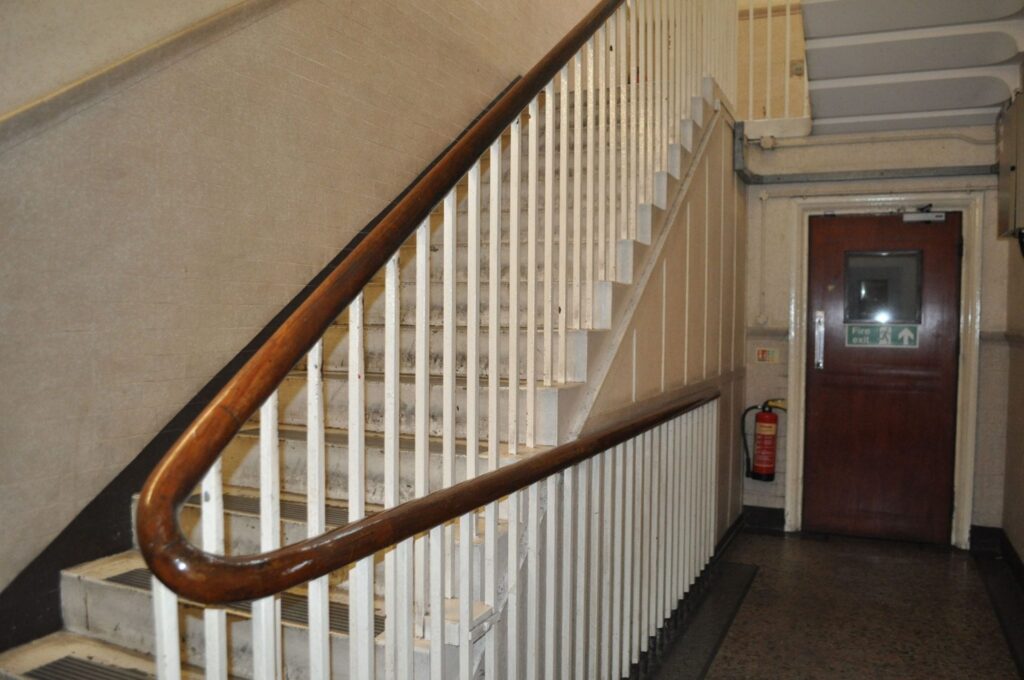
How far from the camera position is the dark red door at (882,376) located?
438 cm

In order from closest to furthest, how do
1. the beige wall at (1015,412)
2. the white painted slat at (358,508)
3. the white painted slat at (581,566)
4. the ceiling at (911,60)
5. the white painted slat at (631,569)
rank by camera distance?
the white painted slat at (358,508)
the white painted slat at (581,566)
the white painted slat at (631,569)
the ceiling at (911,60)
the beige wall at (1015,412)

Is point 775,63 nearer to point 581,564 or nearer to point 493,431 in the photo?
point 581,564

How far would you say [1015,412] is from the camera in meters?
3.89

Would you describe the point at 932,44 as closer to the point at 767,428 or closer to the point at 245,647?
the point at 767,428

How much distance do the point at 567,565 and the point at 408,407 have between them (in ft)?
2.54

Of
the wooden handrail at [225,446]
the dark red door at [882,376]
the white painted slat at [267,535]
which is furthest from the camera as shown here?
the dark red door at [882,376]

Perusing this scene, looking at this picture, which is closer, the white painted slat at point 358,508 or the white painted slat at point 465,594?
the white painted slat at point 358,508

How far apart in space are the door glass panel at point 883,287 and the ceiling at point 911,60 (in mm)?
815

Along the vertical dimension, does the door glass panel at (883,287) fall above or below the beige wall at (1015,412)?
above

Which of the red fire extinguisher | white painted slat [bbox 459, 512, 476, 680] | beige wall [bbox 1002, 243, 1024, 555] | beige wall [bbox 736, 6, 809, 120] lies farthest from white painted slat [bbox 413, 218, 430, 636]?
beige wall [bbox 736, 6, 809, 120]

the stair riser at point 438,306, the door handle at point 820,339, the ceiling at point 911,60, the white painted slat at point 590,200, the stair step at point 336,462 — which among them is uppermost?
the ceiling at point 911,60

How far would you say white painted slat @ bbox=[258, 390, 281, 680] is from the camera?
3.45 ft

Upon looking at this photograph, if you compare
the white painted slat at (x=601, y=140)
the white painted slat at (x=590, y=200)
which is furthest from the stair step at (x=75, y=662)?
the white painted slat at (x=601, y=140)

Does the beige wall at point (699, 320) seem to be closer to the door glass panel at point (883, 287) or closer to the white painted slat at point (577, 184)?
the white painted slat at point (577, 184)
